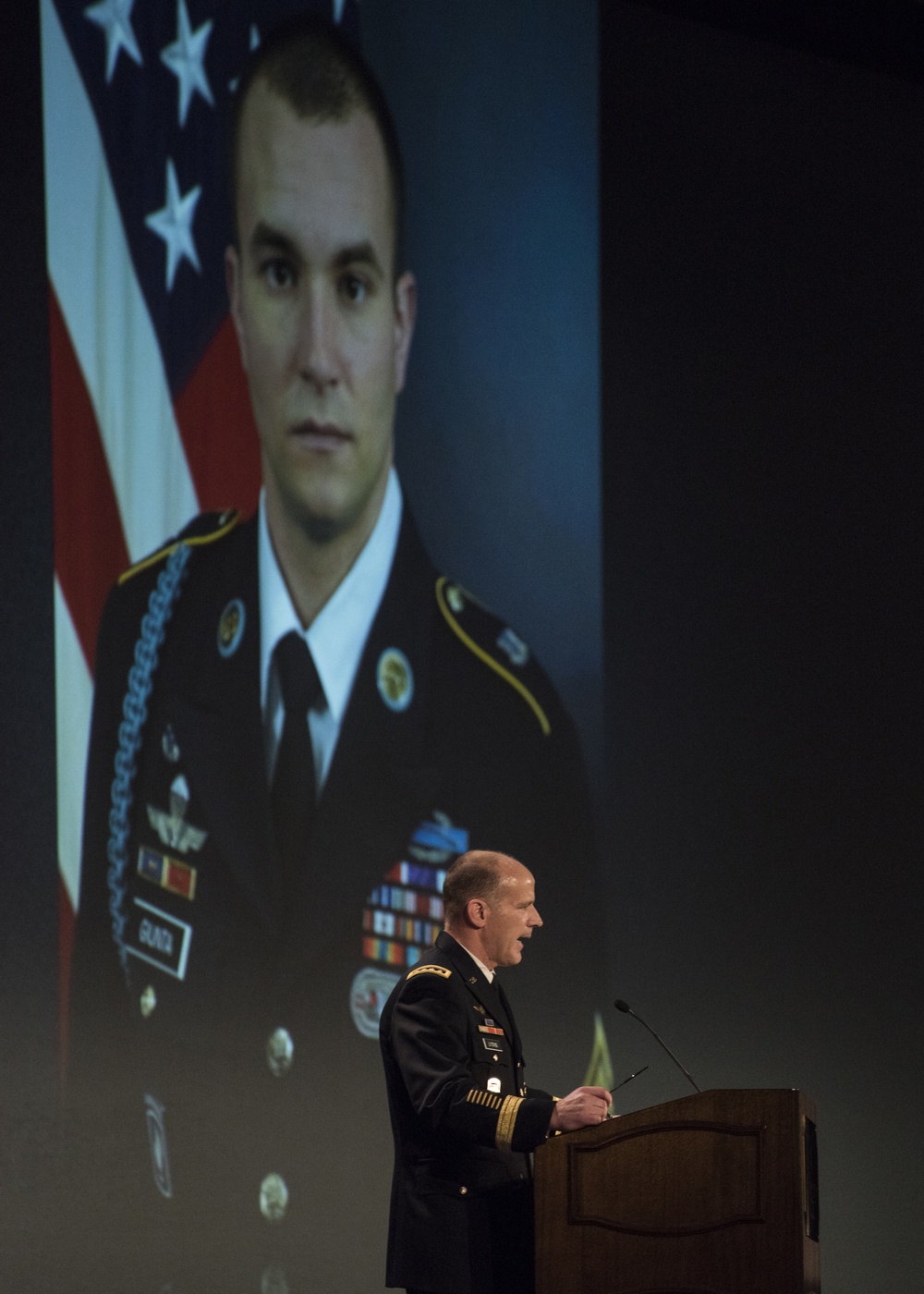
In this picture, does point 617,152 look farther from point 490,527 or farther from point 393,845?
point 393,845

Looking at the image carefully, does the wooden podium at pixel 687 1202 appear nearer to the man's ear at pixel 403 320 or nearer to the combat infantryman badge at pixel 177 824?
the combat infantryman badge at pixel 177 824

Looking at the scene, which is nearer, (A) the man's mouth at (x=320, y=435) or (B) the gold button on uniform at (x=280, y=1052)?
(B) the gold button on uniform at (x=280, y=1052)

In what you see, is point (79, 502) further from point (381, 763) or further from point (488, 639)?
point (488, 639)

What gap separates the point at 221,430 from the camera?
4.77 m

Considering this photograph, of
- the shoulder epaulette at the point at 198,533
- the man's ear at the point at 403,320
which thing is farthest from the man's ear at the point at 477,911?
the man's ear at the point at 403,320

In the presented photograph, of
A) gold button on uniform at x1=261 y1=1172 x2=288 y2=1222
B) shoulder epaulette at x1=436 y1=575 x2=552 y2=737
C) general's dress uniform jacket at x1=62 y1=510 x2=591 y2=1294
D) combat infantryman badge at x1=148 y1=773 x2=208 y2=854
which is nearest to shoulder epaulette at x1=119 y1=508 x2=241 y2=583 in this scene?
general's dress uniform jacket at x1=62 y1=510 x2=591 y2=1294

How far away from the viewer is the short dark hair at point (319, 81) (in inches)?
192

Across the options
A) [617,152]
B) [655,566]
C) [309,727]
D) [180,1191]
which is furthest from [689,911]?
[617,152]

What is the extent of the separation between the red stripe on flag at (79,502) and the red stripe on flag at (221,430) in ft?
0.84

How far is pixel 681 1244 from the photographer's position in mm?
2688

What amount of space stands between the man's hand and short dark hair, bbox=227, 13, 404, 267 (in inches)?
113

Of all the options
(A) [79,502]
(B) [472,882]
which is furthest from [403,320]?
(B) [472,882]

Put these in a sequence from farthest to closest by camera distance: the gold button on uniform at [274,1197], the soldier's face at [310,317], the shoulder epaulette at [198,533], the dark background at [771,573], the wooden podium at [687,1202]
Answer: the dark background at [771,573] → the soldier's face at [310,317] → the shoulder epaulette at [198,533] → the gold button on uniform at [274,1197] → the wooden podium at [687,1202]

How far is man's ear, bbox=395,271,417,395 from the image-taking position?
5.02m
